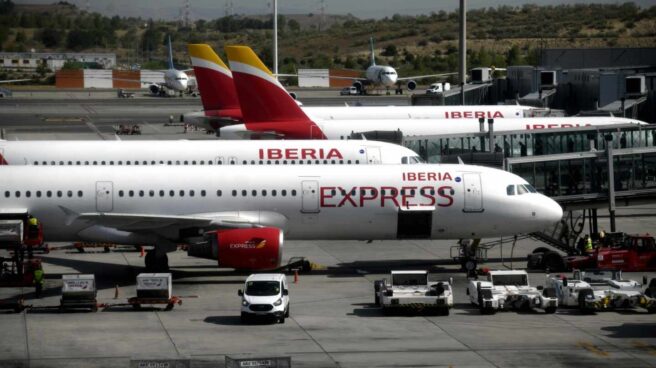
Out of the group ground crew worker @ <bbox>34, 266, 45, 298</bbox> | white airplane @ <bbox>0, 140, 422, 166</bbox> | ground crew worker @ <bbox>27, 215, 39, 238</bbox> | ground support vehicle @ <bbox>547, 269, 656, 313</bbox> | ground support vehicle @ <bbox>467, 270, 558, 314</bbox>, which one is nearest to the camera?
ground support vehicle @ <bbox>467, 270, 558, 314</bbox>

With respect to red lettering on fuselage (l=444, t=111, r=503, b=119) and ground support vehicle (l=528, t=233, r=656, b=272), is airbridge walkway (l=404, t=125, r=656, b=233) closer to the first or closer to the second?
ground support vehicle (l=528, t=233, r=656, b=272)

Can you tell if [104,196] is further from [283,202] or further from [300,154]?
[300,154]

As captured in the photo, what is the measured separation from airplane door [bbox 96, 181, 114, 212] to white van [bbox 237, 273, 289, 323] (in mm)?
10222

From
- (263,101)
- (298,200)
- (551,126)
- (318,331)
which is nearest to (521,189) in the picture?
(298,200)

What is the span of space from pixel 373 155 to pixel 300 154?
3885 mm

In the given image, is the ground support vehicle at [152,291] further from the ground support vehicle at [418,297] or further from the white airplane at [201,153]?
the white airplane at [201,153]

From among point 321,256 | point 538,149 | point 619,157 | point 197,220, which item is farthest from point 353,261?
point 538,149

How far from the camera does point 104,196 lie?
50875 mm

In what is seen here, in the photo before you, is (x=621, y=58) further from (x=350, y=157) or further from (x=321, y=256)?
(x=321, y=256)

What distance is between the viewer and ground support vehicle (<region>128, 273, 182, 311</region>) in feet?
145

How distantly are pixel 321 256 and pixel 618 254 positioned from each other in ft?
45.0

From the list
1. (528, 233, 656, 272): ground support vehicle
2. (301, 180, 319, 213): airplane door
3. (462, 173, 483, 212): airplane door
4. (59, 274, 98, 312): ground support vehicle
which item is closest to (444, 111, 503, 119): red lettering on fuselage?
(528, 233, 656, 272): ground support vehicle

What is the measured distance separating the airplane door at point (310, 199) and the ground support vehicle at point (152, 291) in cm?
850

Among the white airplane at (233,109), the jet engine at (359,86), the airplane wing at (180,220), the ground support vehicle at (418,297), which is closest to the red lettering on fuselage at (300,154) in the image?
the airplane wing at (180,220)
